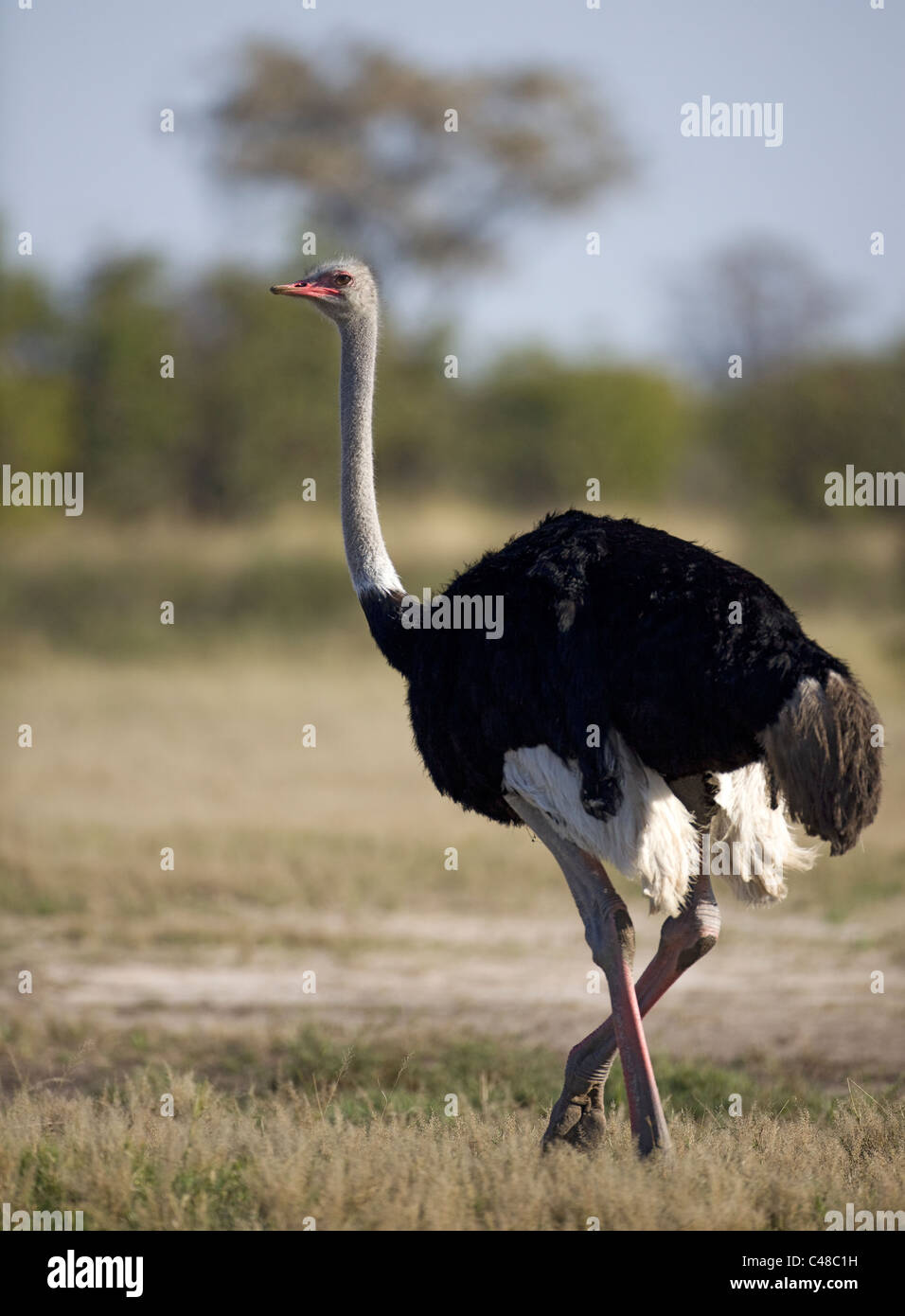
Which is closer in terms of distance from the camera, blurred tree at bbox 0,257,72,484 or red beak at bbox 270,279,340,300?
red beak at bbox 270,279,340,300

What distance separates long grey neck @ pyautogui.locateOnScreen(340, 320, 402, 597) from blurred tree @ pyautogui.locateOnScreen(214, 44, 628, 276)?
22.8m

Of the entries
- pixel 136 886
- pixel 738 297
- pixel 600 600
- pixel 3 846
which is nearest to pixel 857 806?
pixel 600 600

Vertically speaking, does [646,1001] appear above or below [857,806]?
below

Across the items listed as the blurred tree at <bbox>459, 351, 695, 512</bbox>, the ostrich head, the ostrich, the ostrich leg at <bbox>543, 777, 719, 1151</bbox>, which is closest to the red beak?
the ostrich head

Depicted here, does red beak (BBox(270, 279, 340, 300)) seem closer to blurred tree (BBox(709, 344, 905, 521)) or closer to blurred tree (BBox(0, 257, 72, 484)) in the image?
blurred tree (BBox(0, 257, 72, 484))

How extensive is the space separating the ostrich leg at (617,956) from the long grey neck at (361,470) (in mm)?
959

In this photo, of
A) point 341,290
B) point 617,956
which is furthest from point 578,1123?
point 341,290

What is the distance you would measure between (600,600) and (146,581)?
17345mm

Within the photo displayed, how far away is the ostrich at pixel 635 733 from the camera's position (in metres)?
4.25

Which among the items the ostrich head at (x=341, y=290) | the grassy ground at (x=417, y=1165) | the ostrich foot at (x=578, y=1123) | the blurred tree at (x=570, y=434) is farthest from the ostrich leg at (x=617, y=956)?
the blurred tree at (x=570, y=434)

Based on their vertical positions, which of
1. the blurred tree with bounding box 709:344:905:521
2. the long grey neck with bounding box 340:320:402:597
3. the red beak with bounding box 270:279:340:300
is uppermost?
the blurred tree with bounding box 709:344:905:521

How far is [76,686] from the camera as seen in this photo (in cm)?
1739

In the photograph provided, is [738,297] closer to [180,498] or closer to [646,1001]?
[180,498]

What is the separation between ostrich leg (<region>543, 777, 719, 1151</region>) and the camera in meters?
4.85
